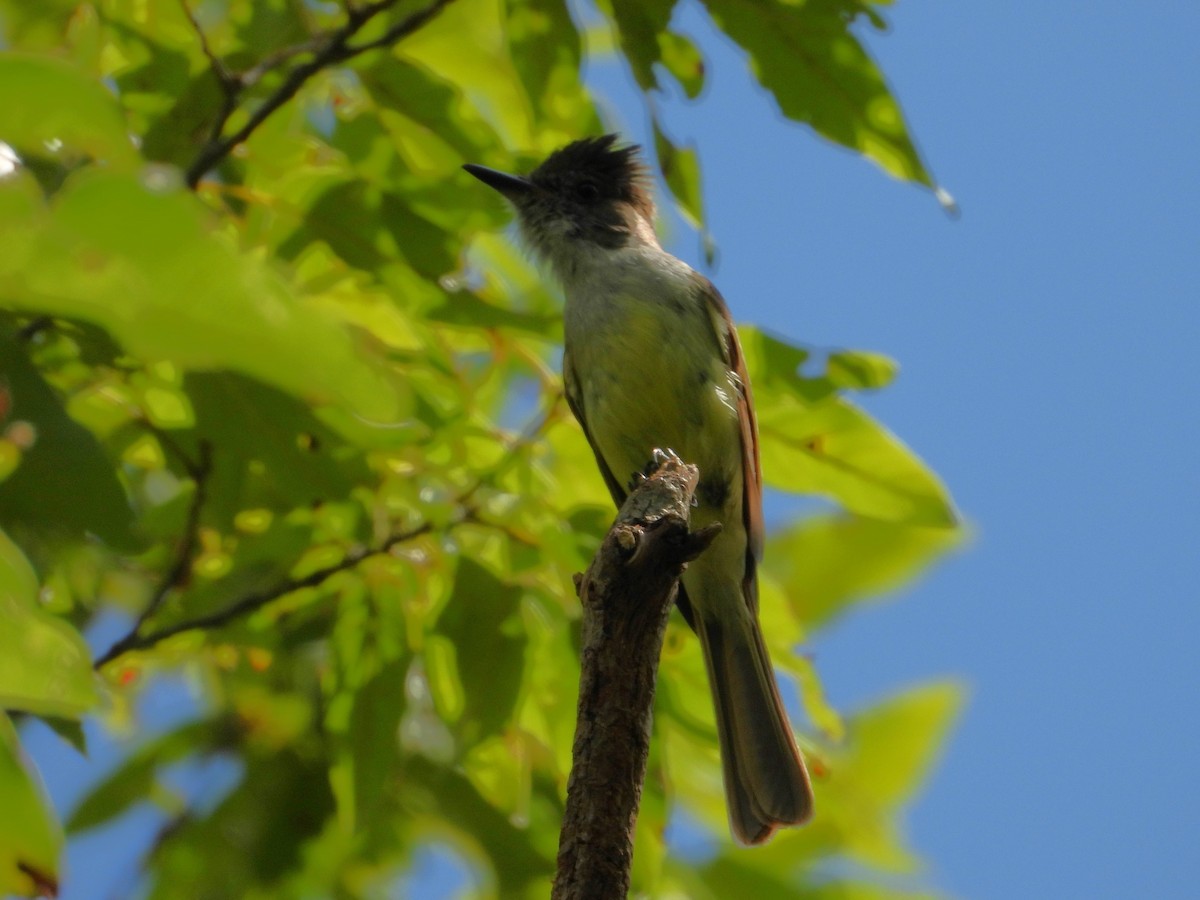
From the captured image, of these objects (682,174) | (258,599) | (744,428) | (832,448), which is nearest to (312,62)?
(682,174)

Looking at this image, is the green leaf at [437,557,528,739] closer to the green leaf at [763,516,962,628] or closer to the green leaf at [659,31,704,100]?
the green leaf at [659,31,704,100]

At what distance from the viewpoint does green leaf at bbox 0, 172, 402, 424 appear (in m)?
0.67

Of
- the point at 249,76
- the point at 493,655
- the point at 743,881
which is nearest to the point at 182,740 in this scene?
the point at 493,655

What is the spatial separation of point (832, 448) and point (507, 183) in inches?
71.5

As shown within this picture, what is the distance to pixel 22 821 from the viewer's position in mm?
1072

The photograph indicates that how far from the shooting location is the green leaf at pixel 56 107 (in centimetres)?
82

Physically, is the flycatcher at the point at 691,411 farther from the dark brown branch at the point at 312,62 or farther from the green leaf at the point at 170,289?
the green leaf at the point at 170,289

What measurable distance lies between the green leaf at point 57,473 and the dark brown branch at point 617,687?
800 mm

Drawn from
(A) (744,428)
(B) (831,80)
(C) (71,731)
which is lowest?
(C) (71,731)

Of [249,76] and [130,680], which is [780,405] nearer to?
[249,76]

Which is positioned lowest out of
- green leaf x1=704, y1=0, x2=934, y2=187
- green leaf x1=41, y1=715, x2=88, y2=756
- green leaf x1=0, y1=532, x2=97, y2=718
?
green leaf x1=0, y1=532, x2=97, y2=718

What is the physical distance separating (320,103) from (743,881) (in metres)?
1.99

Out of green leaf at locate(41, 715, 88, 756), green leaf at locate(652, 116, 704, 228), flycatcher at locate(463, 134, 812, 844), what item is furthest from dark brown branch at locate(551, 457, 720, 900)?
flycatcher at locate(463, 134, 812, 844)

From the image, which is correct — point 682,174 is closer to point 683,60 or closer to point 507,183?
point 683,60
